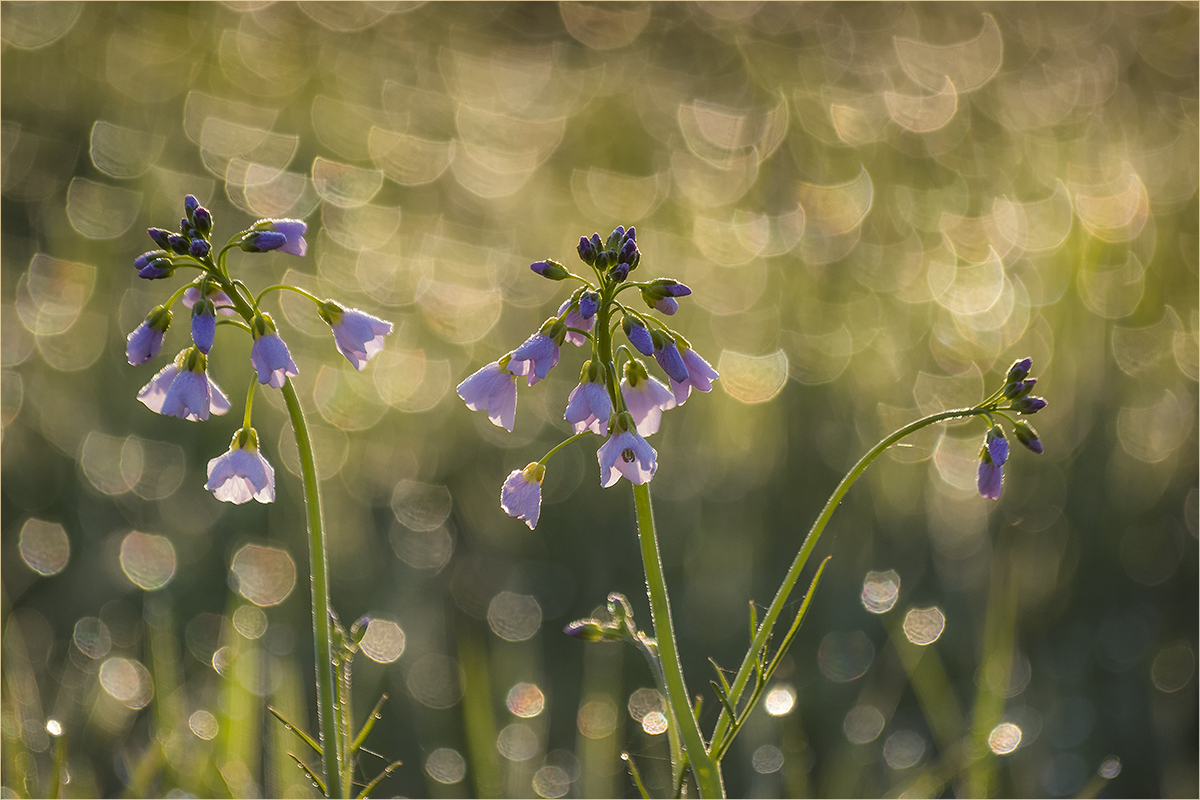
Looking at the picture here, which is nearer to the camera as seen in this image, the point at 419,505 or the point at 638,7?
the point at 419,505

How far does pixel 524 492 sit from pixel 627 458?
0.29m

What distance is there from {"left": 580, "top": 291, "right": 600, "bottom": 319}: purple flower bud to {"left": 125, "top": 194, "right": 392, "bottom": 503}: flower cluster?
447mm

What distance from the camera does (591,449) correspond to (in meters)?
4.55

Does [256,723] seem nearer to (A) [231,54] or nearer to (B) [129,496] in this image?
(B) [129,496]

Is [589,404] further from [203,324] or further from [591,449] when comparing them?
[591,449]

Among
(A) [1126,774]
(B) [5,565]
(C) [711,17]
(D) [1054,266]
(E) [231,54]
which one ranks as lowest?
(A) [1126,774]

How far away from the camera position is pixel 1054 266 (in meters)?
5.52

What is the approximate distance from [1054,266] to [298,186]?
5.27 m

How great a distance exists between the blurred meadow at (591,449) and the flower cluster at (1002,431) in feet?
3.38

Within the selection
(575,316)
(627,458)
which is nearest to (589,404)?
(627,458)

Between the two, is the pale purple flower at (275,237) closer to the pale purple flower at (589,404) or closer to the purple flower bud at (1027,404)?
the pale purple flower at (589,404)

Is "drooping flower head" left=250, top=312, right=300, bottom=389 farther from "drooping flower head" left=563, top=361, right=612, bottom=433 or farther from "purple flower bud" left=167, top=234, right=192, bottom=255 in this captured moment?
"drooping flower head" left=563, top=361, right=612, bottom=433

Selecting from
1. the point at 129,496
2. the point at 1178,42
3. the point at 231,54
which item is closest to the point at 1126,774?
the point at 129,496

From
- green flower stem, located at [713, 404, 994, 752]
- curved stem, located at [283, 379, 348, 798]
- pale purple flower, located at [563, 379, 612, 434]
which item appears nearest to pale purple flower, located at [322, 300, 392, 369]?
curved stem, located at [283, 379, 348, 798]
